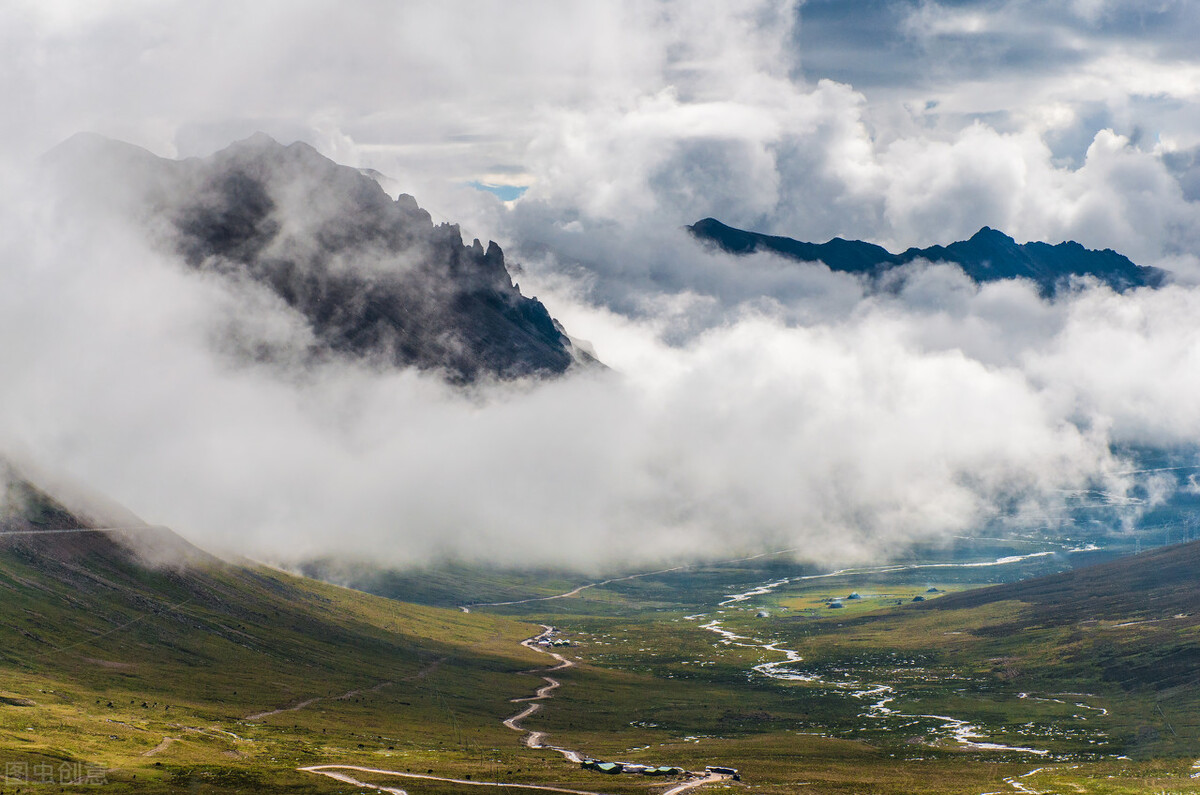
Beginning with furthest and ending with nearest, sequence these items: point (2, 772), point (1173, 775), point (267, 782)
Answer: point (1173, 775) < point (267, 782) < point (2, 772)

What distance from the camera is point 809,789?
190 metres

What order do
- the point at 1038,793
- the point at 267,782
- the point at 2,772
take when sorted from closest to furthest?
the point at 2,772
the point at 267,782
the point at 1038,793

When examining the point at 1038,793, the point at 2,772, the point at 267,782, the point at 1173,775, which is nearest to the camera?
the point at 2,772

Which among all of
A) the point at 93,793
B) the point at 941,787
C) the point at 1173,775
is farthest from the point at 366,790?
the point at 1173,775

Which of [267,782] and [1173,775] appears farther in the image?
[1173,775]

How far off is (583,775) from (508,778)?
49.9ft

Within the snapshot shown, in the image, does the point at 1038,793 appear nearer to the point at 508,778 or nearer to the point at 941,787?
the point at 941,787

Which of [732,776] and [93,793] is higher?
[93,793]

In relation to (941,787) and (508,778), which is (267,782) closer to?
(508,778)

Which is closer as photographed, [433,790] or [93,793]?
[93,793]

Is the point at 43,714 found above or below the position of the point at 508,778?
above

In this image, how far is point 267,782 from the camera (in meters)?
170

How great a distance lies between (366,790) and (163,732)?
54.5 m

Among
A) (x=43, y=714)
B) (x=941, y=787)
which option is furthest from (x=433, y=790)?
(x=941, y=787)
